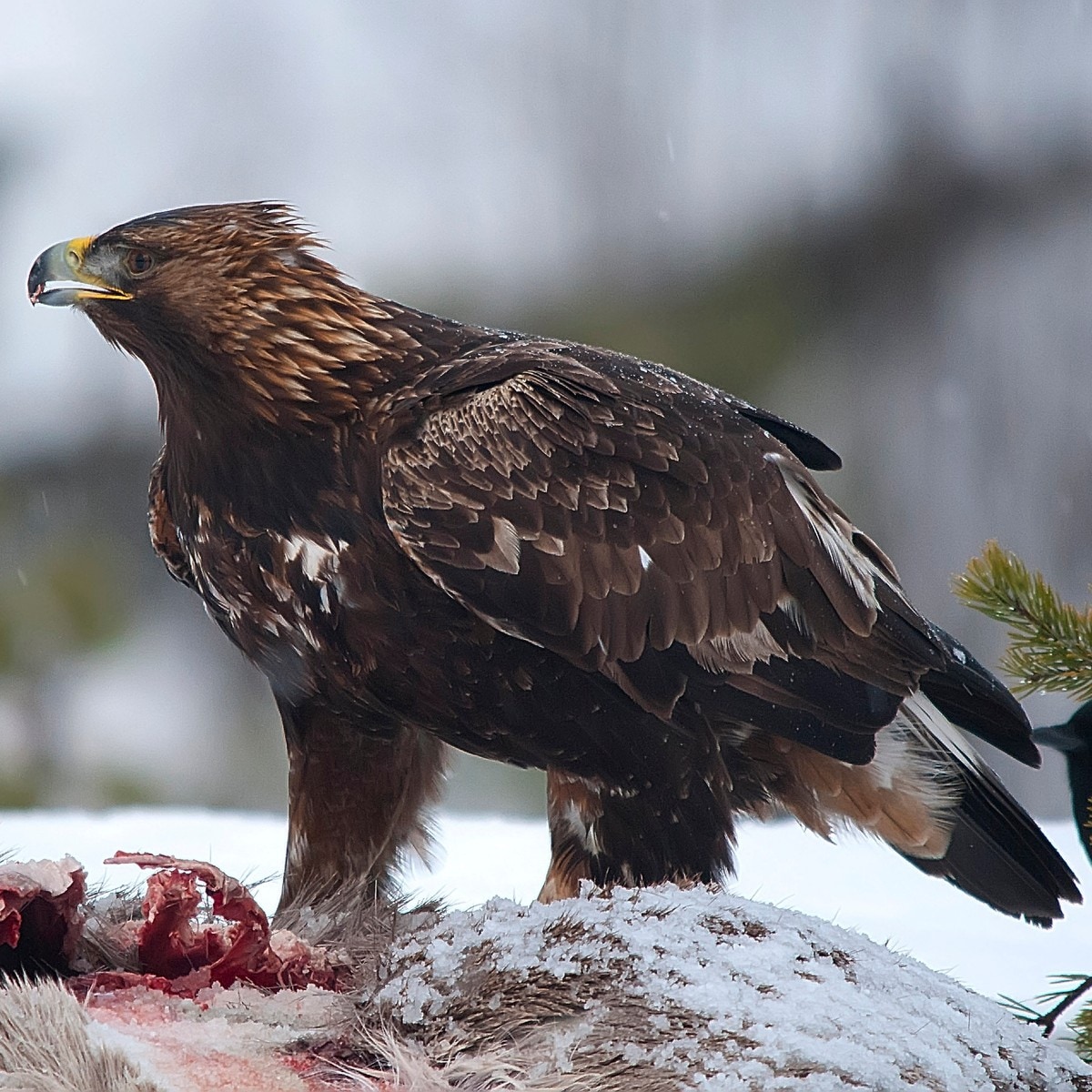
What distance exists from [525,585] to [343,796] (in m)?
0.52

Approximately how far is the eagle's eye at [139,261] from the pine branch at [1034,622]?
117cm

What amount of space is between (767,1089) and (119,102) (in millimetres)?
5374

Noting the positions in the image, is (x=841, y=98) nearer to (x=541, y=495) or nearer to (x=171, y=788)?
(x=171, y=788)

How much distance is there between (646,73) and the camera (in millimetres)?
5359

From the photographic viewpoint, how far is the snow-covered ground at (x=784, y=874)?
2279mm

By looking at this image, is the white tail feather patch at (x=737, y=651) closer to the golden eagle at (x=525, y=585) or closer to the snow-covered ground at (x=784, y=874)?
the golden eagle at (x=525, y=585)

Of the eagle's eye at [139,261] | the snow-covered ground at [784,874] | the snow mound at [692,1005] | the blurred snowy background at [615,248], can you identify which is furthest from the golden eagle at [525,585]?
the blurred snowy background at [615,248]

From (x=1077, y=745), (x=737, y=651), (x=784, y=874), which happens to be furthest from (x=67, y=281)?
(x=784, y=874)

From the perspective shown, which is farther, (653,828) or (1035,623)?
(653,828)

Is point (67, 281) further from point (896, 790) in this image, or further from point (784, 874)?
point (784, 874)

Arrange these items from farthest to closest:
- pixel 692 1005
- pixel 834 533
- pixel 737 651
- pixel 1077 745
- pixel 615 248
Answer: pixel 615 248
pixel 834 533
pixel 737 651
pixel 1077 745
pixel 692 1005

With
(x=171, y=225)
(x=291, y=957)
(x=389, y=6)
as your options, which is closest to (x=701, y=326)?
(x=389, y=6)

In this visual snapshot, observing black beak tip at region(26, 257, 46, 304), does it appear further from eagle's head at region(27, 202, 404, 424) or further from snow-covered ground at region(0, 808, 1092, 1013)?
snow-covered ground at region(0, 808, 1092, 1013)

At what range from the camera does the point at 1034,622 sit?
5.20 feet
